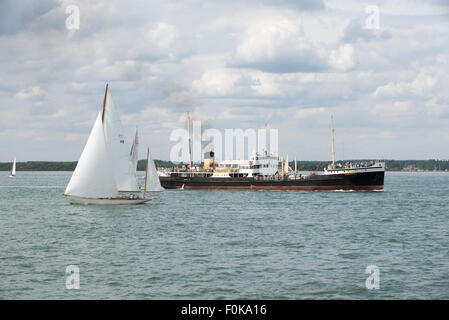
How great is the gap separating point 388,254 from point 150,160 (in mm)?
45397

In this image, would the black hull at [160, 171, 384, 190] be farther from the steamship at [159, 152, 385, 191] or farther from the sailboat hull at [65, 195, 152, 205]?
the sailboat hull at [65, 195, 152, 205]

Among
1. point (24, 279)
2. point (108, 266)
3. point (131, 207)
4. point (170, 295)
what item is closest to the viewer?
point (170, 295)

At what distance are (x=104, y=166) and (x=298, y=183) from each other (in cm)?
5627

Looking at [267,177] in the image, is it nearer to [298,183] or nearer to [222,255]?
[298,183]

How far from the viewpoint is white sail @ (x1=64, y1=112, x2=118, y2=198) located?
58.2 m

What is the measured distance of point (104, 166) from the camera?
192ft

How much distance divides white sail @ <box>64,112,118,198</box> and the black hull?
176 feet

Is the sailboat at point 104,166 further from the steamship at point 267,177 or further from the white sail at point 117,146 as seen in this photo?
the steamship at point 267,177

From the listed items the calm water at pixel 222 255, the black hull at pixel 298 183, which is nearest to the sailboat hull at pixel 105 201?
the calm water at pixel 222 255

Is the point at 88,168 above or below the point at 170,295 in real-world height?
above

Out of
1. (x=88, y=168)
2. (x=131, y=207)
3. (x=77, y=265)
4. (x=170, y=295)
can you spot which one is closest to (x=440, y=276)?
(x=170, y=295)
